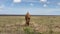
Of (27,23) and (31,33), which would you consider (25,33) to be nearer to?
(31,33)

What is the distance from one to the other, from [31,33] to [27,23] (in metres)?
8.28

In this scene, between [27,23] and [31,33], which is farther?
[27,23]

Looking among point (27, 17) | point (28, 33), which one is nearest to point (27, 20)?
point (27, 17)

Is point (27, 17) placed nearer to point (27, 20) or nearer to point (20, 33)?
point (27, 20)

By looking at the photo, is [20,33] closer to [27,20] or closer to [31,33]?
[31,33]

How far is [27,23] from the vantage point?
1026 inches

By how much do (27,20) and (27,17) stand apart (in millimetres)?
376

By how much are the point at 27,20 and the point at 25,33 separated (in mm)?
8092

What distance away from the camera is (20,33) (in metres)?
17.4

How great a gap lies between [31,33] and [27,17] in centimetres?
825

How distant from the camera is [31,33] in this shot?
17812mm

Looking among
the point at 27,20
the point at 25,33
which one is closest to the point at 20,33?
the point at 25,33

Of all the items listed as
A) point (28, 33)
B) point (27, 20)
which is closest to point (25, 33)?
point (28, 33)

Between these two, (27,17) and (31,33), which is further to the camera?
(27,17)
